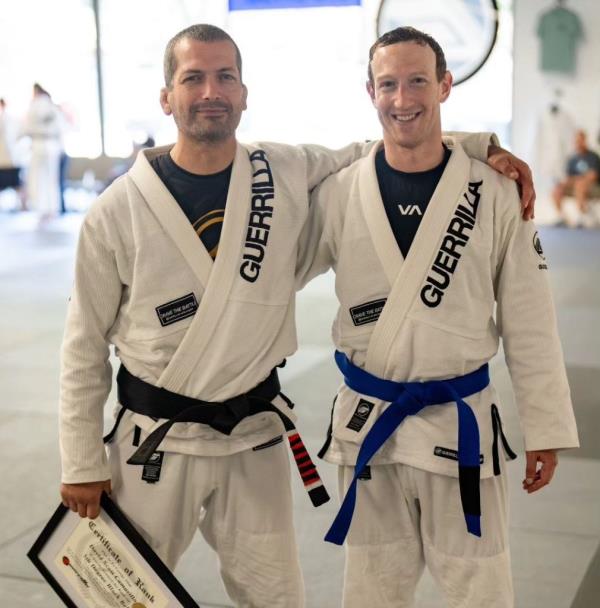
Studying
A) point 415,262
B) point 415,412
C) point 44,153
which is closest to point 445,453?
point 415,412

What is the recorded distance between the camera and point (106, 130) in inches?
774

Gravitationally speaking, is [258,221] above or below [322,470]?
above

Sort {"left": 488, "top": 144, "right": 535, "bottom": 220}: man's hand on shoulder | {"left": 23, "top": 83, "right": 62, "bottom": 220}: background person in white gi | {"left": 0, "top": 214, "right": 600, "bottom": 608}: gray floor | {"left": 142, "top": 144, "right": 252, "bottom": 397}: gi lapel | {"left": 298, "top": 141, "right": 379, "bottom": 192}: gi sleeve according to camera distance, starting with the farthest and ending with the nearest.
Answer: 1. {"left": 23, "top": 83, "right": 62, "bottom": 220}: background person in white gi
2. {"left": 0, "top": 214, "right": 600, "bottom": 608}: gray floor
3. {"left": 298, "top": 141, "right": 379, "bottom": 192}: gi sleeve
4. {"left": 488, "top": 144, "right": 535, "bottom": 220}: man's hand on shoulder
5. {"left": 142, "top": 144, "right": 252, "bottom": 397}: gi lapel

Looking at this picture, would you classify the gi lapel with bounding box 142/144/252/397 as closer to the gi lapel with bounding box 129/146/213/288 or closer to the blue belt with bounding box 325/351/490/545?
the gi lapel with bounding box 129/146/213/288

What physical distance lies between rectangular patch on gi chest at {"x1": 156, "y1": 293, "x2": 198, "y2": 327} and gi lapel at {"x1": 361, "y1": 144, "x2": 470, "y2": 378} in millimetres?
483

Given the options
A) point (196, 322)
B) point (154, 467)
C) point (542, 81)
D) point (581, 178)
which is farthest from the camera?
point (542, 81)

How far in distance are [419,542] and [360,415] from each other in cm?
40

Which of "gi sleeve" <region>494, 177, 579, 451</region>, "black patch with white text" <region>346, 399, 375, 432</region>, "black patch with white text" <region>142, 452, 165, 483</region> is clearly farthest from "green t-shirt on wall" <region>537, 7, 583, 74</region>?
"black patch with white text" <region>142, 452, 165, 483</region>

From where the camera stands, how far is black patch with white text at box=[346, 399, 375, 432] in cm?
272

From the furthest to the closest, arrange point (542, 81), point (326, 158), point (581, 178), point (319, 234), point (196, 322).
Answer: point (542, 81)
point (581, 178)
point (326, 158)
point (319, 234)
point (196, 322)

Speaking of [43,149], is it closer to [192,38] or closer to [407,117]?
[192,38]

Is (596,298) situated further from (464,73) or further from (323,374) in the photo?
(464,73)

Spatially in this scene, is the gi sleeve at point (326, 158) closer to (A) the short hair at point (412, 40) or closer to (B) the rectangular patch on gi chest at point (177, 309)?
(A) the short hair at point (412, 40)

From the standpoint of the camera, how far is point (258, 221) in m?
2.68
